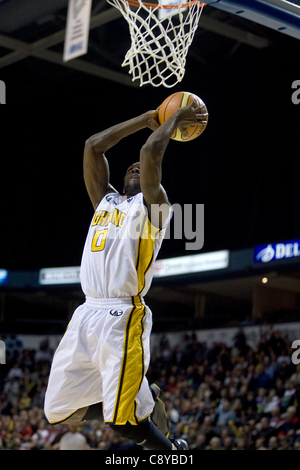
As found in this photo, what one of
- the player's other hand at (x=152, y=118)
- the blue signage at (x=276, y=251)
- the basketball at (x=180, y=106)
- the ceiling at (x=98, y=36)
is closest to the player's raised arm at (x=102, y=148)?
the player's other hand at (x=152, y=118)

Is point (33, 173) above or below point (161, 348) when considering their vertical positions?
above

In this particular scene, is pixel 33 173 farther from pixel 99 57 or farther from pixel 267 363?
pixel 267 363

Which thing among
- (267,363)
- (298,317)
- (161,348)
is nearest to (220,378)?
(267,363)

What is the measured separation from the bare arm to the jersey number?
1.10 feet

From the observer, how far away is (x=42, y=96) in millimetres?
14648

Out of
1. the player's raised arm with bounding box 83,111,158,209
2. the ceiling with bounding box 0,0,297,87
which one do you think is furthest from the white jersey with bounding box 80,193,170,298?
the ceiling with bounding box 0,0,297,87

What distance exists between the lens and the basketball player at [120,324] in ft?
10.7

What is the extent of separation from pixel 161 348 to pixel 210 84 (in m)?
7.24

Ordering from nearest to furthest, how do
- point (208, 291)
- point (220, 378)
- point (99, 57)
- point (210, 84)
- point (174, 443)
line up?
1. point (174, 443)
2. point (220, 378)
3. point (99, 57)
4. point (210, 84)
5. point (208, 291)

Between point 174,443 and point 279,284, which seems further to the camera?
point 279,284

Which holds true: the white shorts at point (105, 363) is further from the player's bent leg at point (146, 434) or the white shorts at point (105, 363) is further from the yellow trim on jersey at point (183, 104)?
the yellow trim on jersey at point (183, 104)

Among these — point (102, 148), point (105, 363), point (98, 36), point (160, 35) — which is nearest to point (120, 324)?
point (105, 363)

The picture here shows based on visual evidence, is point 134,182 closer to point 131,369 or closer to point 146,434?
point 131,369

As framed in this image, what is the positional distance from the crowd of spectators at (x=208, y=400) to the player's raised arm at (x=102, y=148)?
453 cm
